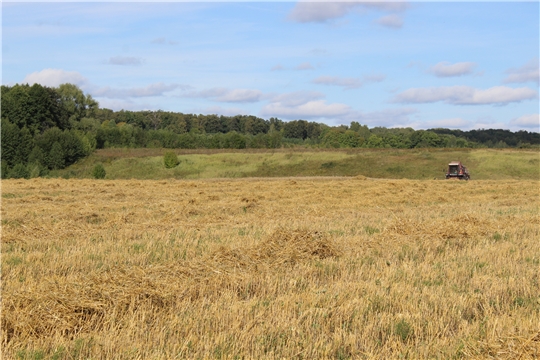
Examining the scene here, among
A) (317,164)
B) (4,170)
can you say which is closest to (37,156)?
(4,170)

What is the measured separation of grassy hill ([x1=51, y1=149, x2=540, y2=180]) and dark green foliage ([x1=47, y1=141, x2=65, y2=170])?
1.38 meters

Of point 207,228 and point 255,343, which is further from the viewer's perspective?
point 207,228

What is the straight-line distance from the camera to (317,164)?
229 feet

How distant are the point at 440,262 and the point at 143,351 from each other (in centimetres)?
686

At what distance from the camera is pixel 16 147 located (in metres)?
72.2

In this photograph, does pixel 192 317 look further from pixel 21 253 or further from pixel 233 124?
pixel 233 124

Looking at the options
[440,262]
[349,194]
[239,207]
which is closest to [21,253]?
[440,262]

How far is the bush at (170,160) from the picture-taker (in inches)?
2741

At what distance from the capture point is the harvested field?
20.5 ft

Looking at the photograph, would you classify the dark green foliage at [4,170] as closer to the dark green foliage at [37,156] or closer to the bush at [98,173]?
the dark green foliage at [37,156]

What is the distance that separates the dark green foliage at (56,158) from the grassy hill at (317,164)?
1.38m

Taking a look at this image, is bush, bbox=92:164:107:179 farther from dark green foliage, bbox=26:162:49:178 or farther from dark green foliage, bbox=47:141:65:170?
dark green foliage, bbox=47:141:65:170

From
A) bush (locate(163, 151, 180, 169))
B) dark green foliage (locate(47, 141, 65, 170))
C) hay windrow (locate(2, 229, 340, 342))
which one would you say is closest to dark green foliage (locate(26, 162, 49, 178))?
dark green foliage (locate(47, 141, 65, 170))

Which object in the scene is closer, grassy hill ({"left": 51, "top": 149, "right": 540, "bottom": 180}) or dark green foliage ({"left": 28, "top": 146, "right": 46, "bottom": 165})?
grassy hill ({"left": 51, "top": 149, "right": 540, "bottom": 180})
